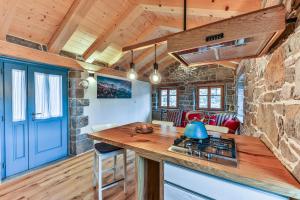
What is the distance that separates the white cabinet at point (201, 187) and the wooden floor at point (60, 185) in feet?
3.63

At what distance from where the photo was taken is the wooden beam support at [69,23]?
2447 millimetres

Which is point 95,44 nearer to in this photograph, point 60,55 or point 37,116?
point 60,55

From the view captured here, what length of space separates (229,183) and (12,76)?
10.9ft

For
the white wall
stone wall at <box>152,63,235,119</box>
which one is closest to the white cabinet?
the white wall

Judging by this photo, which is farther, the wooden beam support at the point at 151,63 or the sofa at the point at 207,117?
the wooden beam support at the point at 151,63

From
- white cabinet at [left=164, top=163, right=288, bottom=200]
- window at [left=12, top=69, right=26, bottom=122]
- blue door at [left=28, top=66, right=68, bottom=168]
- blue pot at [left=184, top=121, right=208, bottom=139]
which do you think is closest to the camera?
white cabinet at [left=164, top=163, right=288, bottom=200]

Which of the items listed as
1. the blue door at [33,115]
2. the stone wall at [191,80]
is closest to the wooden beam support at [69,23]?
the blue door at [33,115]

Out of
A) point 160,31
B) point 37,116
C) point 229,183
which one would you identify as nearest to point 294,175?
point 229,183

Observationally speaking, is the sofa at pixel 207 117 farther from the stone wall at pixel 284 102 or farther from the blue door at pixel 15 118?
the blue door at pixel 15 118

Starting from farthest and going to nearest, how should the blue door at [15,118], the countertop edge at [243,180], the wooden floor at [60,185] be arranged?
the blue door at [15,118], the wooden floor at [60,185], the countertop edge at [243,180]

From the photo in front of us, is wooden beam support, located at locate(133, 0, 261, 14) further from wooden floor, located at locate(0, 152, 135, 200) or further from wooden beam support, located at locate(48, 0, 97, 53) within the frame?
wooden floor, located at locate(0, 152, 135, 200)

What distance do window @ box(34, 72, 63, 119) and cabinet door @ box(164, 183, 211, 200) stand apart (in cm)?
282

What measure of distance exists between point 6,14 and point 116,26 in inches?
65.6

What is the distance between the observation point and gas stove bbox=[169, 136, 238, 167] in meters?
1.17
